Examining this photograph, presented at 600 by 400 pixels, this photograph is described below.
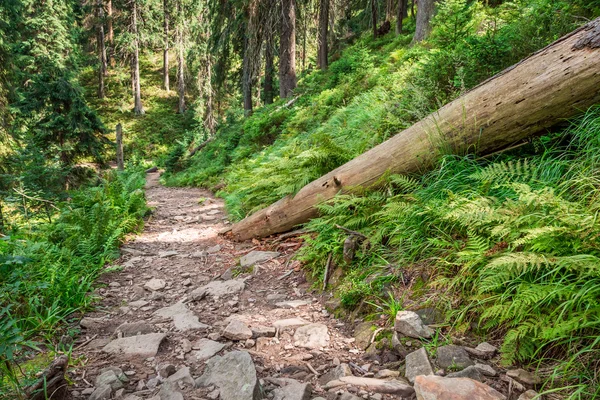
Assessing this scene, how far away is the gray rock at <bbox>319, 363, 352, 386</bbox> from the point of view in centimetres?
209

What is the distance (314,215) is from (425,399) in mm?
2912

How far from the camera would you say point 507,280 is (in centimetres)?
199

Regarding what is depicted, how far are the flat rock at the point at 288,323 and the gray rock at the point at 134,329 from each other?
42.8 inches

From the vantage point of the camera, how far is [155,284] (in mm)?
4008

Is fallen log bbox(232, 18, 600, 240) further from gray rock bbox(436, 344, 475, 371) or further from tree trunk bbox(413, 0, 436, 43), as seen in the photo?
tree trunk bbox(413, 0, 436, 43)

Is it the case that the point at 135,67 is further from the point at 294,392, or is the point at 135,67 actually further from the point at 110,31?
the point at 294,392

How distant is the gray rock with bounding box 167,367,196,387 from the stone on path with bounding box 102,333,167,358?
378 millimetres

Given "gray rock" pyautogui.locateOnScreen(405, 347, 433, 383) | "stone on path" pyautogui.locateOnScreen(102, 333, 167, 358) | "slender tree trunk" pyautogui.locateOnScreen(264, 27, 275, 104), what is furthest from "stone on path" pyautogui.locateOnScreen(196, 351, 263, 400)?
"slender tree trunk" pyautogui.locateOnScreen(264, 27, 275, 104)

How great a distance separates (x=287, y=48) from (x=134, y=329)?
14225mm

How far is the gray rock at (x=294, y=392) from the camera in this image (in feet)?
6.24

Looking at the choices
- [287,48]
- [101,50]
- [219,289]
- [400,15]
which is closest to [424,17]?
[400,15]

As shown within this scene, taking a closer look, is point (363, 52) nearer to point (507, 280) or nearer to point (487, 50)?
point (487, 50)

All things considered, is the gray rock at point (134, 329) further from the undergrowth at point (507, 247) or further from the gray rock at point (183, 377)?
the undergrowth at point (507, 247)

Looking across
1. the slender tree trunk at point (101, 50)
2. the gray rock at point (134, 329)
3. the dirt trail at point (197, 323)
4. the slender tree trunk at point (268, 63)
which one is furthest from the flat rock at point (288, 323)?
the slender tree trunk at point (101, 50)
